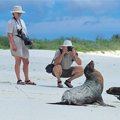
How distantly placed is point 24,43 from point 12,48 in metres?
0.32

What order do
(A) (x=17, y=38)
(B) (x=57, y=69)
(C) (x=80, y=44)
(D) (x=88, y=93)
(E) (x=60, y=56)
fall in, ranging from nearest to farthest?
(D) (x=88, y=93), (E) (x=60, y=56), (B) (x=57, y=69), (A) (x=17, y=38), (C) (x=80, y=44)

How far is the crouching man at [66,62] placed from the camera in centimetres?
1384

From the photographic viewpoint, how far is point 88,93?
1055cm

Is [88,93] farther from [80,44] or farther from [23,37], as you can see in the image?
[80,44]

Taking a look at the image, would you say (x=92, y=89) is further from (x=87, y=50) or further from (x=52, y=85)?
(x=87, y=50)

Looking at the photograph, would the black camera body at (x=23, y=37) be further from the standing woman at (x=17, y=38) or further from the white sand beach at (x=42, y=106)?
the white sand beach at (x=42, y=106)

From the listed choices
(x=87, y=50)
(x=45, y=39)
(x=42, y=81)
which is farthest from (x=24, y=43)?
(x=45, y=39)

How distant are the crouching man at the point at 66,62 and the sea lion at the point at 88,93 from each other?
263 centimetres

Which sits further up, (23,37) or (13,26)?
(13,26)

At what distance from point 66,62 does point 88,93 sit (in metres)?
3.53

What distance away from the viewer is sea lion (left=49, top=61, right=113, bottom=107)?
10.3 m

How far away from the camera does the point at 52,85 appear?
14562mm

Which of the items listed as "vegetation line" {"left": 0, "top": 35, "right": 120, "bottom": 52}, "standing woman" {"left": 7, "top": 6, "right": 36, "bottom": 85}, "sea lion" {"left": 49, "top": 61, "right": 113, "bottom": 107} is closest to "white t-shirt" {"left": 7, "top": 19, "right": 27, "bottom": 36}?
"standing woman" {"left": 7, "top": 6, "right": 36, "bottom": 85}

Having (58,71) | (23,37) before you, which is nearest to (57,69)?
(58,71)
